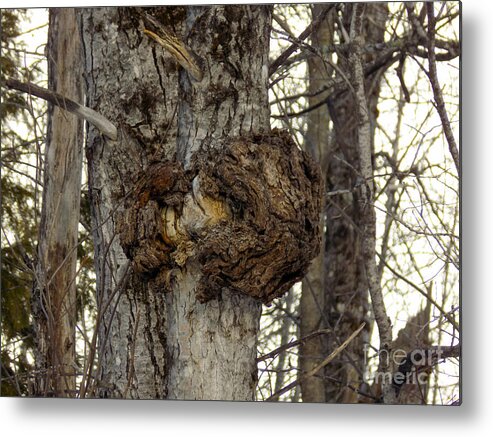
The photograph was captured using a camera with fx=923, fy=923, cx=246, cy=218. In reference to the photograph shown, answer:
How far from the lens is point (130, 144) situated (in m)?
2.89

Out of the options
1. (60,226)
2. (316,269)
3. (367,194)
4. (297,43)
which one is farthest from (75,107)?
(316,269)

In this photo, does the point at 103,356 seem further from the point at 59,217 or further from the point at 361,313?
the point at 361,313

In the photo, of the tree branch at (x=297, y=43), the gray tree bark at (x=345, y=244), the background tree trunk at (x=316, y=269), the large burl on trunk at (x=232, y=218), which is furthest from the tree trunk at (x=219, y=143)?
the gray tree bark at (x=345, y=244)

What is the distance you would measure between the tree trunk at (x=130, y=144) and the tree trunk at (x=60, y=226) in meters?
0.14

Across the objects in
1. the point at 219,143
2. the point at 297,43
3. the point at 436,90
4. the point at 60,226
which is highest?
the point at 297,43

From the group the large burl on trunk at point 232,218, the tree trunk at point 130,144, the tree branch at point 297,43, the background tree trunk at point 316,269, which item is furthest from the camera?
the background tree trunk at point 316,269

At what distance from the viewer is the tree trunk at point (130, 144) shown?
9.46ft

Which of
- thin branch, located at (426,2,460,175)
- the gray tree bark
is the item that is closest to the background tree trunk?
the gray tree bark

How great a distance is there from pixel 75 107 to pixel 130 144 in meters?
0.20

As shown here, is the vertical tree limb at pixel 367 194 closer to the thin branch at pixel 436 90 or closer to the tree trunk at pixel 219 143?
the thin branch at pixel 436 90

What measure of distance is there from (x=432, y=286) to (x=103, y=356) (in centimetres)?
106

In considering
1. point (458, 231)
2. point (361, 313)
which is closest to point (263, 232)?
point (458, 231)

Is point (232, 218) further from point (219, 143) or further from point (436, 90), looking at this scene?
point (436, 90)

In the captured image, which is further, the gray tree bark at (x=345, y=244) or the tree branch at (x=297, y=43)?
the gray tree bark at (x=345, y=244)
